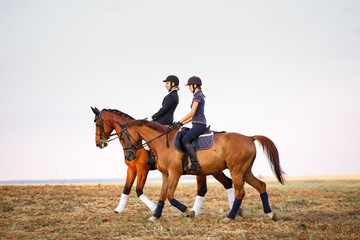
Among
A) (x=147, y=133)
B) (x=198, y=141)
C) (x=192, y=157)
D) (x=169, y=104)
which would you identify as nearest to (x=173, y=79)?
(x=169, y=104)

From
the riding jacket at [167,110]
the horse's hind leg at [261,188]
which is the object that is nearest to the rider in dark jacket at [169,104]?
the riding jacket at [167,110]

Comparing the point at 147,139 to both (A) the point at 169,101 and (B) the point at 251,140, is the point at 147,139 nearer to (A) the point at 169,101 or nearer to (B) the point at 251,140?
(A) the point at 169,101

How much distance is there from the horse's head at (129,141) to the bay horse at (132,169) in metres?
0.06

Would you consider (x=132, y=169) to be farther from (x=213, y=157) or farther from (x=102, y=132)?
(x=213, y=157)

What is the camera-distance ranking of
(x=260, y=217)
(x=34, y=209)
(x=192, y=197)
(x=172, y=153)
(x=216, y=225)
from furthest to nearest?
(x=192, y=197)
(x=34, y=209)
(x=260, y=217)
(x=172, y=153)
(x=216, y=225)

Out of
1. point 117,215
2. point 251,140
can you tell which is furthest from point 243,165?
point 117,215

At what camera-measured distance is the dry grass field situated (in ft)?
27.1

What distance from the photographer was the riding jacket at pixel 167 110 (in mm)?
10805

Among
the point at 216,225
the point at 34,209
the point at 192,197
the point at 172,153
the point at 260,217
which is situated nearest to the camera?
the point at 216,225

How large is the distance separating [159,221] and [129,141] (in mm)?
2249

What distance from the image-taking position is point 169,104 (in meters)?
10.8

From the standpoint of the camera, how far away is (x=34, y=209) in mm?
12102

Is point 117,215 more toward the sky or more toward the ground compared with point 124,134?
more toward the ground

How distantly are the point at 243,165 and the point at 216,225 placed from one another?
1.67 m
